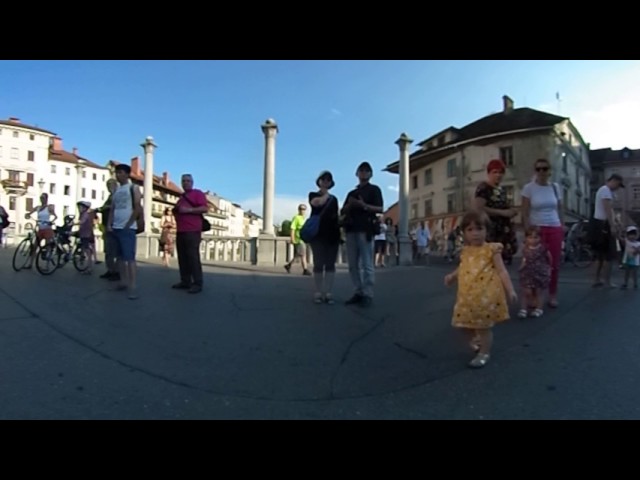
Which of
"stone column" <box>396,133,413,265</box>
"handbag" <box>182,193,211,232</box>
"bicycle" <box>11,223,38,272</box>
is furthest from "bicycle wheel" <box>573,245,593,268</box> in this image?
"bicycle" <box>11,223,38,272</box>

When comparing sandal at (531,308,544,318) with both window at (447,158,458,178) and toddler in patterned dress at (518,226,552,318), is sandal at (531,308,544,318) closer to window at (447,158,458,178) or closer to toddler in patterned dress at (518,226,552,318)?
toddler in patterned dress at (518,226,552,318)

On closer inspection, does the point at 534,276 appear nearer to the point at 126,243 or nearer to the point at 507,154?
the point at 126,243

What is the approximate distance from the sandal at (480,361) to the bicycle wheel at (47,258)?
755 centimetres

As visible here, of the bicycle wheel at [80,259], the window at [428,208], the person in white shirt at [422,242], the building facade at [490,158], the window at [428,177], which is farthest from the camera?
the window at [428,208]

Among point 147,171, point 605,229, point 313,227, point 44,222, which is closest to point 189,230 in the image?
point 313,227

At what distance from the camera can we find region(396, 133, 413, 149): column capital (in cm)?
1455

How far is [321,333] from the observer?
11.7ft

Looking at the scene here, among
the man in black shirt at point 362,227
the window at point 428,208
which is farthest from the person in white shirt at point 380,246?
the window at point 428,208

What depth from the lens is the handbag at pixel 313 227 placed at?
16.0 feet

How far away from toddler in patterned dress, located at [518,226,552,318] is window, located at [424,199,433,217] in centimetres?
3771

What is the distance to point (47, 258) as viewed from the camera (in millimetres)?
7082

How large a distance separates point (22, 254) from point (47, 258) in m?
1.10

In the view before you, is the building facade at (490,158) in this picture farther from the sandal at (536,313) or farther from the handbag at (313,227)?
the sandal at (536,313)
